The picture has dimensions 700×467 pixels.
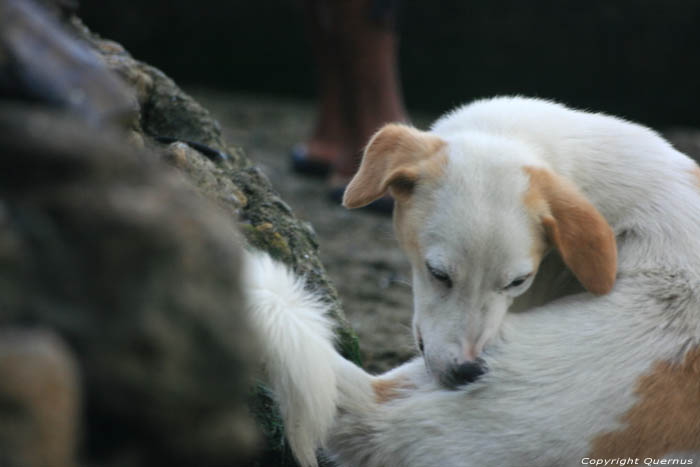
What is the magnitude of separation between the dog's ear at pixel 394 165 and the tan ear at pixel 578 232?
0.29m

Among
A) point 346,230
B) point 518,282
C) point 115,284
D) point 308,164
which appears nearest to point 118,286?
point 115,284

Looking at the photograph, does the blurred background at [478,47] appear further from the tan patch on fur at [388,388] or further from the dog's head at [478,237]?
the tan patch on fur at [388,388]

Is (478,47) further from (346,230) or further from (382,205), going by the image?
(346,230)

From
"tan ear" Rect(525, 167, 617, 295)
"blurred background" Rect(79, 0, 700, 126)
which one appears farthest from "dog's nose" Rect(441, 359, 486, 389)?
"blurred background" Rect(79, 0, 700, 126)

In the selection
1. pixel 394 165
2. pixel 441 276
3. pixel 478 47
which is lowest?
pixel 441 276

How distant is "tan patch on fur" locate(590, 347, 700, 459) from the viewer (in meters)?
1.97

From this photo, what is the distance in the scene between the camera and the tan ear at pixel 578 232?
217cm

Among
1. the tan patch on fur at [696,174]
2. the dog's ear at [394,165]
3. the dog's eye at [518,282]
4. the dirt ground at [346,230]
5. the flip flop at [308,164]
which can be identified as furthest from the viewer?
the flip flop at [308,164]

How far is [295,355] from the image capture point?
1.82 m

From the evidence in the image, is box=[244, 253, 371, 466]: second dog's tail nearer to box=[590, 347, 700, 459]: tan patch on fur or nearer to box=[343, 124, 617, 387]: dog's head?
box=[343, 124, 617, 387]: dog's head

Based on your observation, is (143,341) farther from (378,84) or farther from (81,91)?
(378,84)

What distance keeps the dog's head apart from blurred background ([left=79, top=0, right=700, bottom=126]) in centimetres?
545

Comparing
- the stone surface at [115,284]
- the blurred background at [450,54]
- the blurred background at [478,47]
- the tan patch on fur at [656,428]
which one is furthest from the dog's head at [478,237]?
the blurred background at [478,47]

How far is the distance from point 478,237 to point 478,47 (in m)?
5.77
